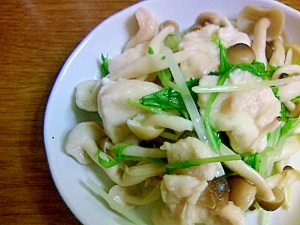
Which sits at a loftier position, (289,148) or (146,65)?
(146,65)

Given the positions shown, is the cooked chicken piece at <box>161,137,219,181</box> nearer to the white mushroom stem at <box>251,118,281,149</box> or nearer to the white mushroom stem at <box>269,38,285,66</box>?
the white mushroom stem at <box>251,118,281,149</box>

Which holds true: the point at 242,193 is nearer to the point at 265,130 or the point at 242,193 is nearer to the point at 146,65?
the point at 265,130

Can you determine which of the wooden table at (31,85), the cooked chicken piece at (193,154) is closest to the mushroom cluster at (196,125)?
the cooked chicken piece at (193,154)

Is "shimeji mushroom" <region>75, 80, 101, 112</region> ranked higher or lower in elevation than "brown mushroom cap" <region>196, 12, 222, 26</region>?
lower

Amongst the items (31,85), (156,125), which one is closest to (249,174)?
(156,125)

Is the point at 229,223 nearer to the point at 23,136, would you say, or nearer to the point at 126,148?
the point at 126,148

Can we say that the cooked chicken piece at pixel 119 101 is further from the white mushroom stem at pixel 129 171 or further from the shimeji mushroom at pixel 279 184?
the shimeji mushroom at pixel 279 184

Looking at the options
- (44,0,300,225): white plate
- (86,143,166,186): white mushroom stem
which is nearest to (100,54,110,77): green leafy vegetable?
(44,0,300,225): white plate
